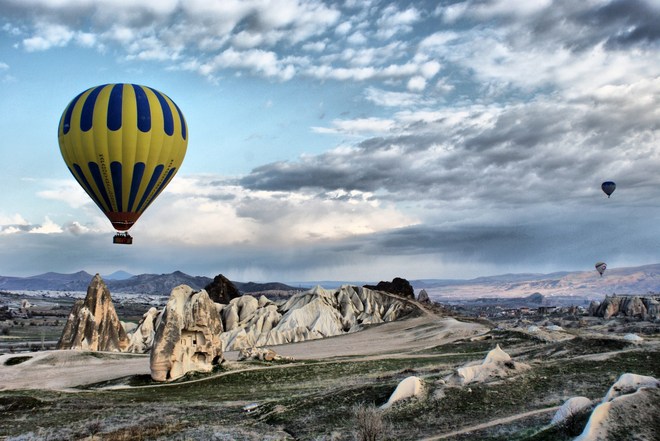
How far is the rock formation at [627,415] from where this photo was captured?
1814 centimetres

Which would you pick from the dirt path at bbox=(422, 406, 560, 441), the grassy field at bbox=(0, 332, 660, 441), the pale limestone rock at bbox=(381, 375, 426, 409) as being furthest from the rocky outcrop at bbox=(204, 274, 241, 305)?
the dirt path at bbox=(422, 406, 560, 441)

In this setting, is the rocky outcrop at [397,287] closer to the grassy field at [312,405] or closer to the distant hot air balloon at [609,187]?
the distant hot air balloon at [609,187]

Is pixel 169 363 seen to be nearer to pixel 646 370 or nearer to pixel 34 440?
pixel 34 440

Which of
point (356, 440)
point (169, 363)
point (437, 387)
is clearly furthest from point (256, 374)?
point (356, 440)

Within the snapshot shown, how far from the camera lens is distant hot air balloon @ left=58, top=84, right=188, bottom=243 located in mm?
45625

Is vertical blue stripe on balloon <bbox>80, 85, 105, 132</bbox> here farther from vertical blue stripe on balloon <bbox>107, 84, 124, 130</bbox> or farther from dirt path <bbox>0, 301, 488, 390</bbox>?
dirt path <bbox>0, 301, 488, 390</bbox>

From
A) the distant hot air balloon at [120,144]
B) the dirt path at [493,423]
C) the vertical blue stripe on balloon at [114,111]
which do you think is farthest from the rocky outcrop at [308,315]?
the dirt path at [493,423]

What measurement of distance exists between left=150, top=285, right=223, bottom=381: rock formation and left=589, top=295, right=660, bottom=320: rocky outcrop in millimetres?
103572

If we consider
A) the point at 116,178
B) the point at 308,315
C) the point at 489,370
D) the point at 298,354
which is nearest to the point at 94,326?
the point at 298,354

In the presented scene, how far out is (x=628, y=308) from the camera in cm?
12812

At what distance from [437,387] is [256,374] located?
2032 cm

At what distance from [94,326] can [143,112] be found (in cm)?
3402

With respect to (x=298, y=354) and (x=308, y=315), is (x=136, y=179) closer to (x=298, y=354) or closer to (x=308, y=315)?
(x=298, y=354)

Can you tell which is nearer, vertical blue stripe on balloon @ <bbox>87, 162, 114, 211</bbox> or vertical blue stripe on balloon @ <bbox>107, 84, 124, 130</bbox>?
vertical blue stripe on balloon @ <bbox>107, 84, 124, 130</bbox>
